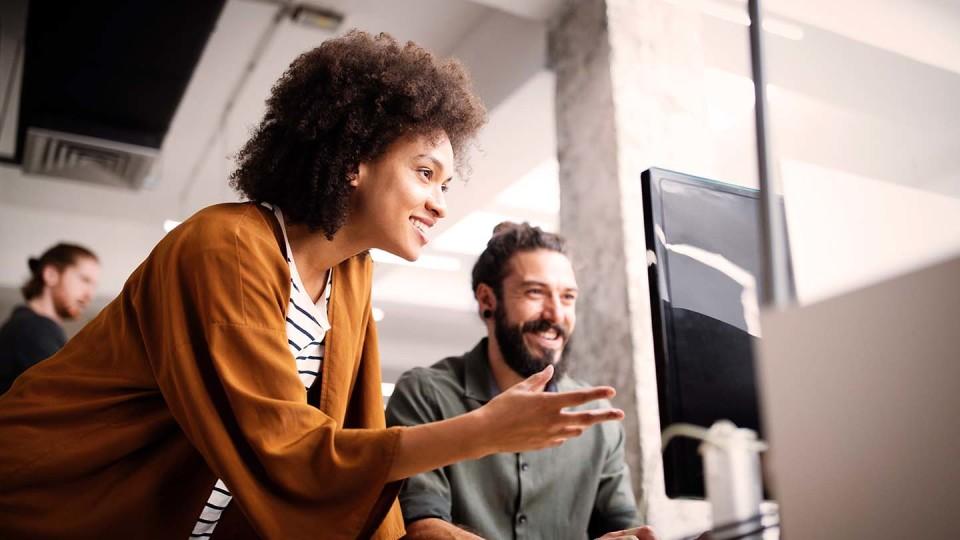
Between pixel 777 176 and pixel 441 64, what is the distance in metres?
0.95

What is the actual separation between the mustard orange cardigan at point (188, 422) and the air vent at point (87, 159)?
256cm

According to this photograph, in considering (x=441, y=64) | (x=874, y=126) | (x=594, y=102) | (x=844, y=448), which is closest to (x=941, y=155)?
(x=874, y=126)

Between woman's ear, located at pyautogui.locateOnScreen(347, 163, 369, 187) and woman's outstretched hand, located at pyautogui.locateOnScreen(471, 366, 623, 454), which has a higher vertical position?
woman's ear, located at pyautogui.locateOnScreen(347, 163, 369, 187)

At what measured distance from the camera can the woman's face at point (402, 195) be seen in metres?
1.43

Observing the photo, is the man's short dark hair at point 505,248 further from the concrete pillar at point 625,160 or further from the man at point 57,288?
the man at point 57,288

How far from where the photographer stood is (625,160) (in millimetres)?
2654

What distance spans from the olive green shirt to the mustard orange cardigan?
1.88 feet

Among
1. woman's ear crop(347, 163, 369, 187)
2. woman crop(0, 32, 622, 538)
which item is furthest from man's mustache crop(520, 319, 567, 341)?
woman's ear crop(347, 163, 369, 187)

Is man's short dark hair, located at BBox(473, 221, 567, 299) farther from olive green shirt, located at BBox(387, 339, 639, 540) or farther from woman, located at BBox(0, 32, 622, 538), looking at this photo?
woman, located at BBox(0, 32, 622, 538)

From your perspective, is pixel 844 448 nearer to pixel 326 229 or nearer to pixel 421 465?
pixel 421 465

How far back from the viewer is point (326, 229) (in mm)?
1386

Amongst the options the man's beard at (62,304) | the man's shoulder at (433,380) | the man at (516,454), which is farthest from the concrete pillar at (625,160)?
the man's beard at (62,304)

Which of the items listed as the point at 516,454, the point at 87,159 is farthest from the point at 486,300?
the point at 87,159

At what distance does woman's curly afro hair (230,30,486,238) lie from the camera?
1413 millimetres
